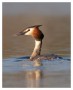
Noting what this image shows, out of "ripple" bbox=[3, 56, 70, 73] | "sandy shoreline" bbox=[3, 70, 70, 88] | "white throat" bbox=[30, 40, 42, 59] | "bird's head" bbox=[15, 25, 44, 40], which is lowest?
"sandy shoreline" bbox=[3, 70, 70, 88]

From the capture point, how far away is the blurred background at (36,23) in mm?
9242

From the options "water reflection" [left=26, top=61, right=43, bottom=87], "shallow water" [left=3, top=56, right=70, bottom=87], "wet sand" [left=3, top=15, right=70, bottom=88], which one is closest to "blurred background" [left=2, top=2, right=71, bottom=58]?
"wet sand" [left=3, top=15, right=70, bottom=88]

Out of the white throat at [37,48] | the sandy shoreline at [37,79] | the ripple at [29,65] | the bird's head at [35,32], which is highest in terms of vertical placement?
the bird's head at [35,32]

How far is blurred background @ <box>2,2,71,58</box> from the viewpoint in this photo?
9242 mm

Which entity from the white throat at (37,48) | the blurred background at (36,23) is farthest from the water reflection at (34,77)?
the blurred background at (36,23)

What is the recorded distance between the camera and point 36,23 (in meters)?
9.96

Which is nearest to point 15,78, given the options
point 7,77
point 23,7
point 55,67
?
point 7,77

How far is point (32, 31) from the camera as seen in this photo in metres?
8.53

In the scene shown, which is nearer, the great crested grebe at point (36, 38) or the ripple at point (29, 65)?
the ripple at point (29, 65)

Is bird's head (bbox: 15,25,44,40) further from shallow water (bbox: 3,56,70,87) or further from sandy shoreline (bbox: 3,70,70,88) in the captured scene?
sandy shoreline (bbox: 3,70,70,88)

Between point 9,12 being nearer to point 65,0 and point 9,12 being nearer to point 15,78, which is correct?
point 65,0

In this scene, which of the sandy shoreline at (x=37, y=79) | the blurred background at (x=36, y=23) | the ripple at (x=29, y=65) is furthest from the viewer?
the blurred background at (x=36, y=23)

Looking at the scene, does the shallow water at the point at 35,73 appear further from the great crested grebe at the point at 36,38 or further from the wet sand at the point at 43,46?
the great crested grebe at the point at 36,38

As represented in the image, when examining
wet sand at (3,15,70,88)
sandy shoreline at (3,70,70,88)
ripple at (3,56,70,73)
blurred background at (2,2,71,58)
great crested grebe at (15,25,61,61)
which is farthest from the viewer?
blurred background at (2,2,71,58)
